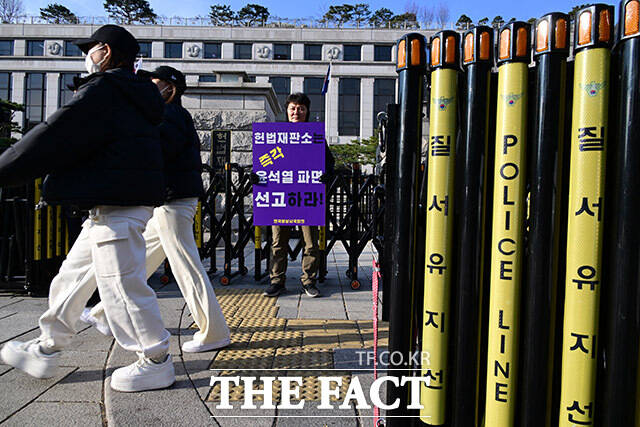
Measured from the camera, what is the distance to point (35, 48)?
4375 centimetres

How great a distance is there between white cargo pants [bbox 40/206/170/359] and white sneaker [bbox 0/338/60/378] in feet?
0.23

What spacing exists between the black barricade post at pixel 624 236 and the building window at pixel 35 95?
164ft

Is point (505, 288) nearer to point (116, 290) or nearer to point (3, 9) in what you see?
point (116, 290)

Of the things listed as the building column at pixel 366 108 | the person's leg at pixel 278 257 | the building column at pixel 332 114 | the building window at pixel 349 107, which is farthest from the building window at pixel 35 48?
the person's leg at pixel 278 257

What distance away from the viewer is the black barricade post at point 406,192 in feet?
5.67

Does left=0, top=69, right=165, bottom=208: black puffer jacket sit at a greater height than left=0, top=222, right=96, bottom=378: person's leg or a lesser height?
greater

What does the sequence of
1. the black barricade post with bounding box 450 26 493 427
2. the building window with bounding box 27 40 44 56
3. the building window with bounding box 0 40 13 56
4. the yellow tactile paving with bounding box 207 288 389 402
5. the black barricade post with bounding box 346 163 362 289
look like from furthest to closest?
the building window with bounding box 0 40 13 56
the building window with bounding box 27 40 44 56
the black barricade post with bounding box 346 163 362 289
the yellow tactile paving with bounding box 207 288 389 402
the black barricade post with bounding box 450 26 493 427

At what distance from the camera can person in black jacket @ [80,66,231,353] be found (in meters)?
3.24

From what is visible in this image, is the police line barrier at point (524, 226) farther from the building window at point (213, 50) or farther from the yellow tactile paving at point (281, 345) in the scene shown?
the building window at point (213, 50)

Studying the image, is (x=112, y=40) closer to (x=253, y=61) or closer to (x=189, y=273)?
(x=189, y=273)

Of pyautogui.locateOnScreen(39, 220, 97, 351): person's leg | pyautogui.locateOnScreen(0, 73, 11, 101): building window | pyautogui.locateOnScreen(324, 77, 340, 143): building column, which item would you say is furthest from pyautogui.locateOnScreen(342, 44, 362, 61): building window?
pyautogui.locateOnScreen(39, 220, 97, 351): person's leg

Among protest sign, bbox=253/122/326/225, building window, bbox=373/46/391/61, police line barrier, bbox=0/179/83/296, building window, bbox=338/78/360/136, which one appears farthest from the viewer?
building window, bbox=373/46/391/61

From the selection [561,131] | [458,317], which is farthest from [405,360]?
[561,131]

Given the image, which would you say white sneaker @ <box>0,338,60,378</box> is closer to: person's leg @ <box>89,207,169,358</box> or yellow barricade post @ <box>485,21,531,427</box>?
→ person's leg @ <box>89,207,169,358</box>
